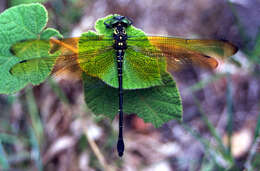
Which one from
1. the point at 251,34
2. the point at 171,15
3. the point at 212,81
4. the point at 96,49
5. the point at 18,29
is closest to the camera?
the point at 18,29

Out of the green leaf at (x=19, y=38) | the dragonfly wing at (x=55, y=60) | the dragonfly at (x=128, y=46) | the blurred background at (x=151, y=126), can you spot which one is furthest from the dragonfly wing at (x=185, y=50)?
the blurred background at (x=151, y=126)

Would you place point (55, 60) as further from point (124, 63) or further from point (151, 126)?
point (151, 126)

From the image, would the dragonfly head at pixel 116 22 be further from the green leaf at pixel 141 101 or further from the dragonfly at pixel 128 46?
the green leaf at pixel 141 101

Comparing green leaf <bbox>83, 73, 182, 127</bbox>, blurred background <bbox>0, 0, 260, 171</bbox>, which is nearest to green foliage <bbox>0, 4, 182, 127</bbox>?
green leaf <bbox>83, 73, 182, 127</bbox>

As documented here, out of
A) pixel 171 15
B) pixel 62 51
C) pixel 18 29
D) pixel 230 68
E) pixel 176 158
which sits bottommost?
pixel 176 158

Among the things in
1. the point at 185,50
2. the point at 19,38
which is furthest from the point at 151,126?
the point at 19,38

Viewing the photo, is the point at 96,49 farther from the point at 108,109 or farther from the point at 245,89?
the point at 245,89

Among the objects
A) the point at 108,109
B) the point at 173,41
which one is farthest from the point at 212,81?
the point at 108,109
